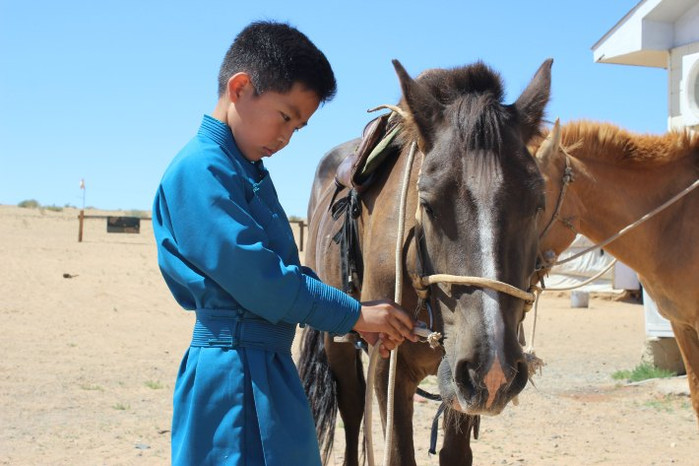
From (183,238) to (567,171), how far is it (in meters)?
3.13

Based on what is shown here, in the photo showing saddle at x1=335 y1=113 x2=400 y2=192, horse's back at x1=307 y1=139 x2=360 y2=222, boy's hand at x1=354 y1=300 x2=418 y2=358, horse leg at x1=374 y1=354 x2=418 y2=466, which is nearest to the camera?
boy's hand at x1=354 y1=300 x2=418 y2=358

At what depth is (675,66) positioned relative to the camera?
25.4ft

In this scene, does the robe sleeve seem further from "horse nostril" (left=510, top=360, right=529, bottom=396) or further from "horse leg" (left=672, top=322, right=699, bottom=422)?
"horse leg" (left=672, top=322, right=699, bottom=422)

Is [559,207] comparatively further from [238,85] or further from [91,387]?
[91,387]

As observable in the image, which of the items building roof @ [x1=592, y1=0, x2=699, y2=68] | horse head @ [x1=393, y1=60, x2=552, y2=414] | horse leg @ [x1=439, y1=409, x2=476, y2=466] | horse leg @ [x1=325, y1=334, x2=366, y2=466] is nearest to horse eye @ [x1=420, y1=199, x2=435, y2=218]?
horse head @ [x1=393, y1=60, x2=552, y2=414]

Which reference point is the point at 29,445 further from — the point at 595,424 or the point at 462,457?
the point at 595,424

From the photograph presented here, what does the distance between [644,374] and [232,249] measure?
24.7ft

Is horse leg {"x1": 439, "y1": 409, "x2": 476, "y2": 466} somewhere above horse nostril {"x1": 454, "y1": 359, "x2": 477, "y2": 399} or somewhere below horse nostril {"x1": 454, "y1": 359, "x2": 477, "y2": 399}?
below

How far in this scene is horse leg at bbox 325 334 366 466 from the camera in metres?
4.09

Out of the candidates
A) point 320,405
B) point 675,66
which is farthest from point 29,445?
point 675,66

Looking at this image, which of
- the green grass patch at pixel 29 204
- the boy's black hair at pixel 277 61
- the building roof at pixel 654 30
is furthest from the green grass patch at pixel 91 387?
the green grass patch at pixel 29 204

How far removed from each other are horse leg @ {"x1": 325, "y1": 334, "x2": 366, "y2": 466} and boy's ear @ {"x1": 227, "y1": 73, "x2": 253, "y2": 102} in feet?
7.23

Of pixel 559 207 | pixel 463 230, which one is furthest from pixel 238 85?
pixel 559 207

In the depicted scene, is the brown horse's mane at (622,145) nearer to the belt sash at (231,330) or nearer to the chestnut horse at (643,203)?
the chestnut horse at (643,203)
